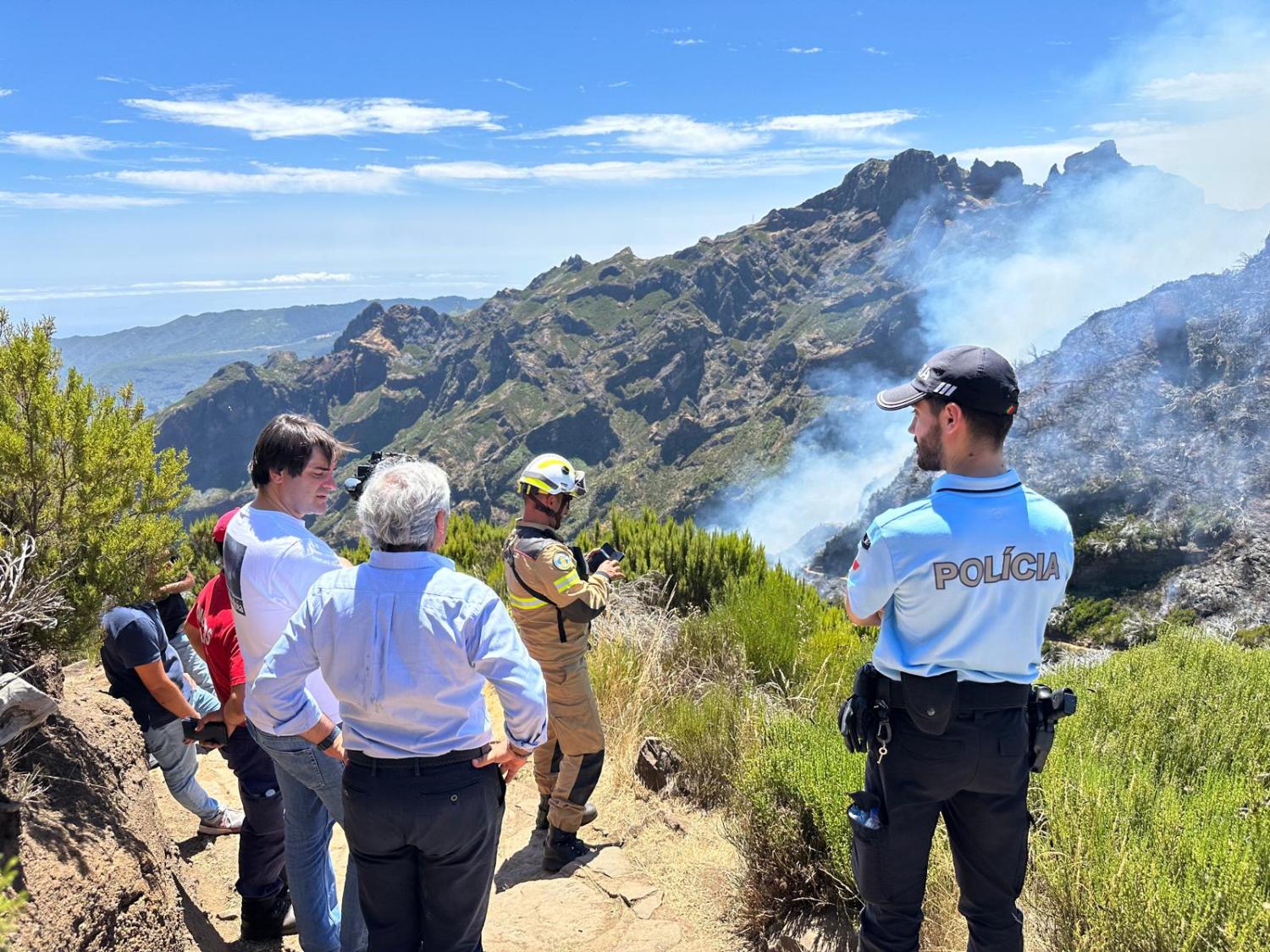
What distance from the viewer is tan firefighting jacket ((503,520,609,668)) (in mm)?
3682

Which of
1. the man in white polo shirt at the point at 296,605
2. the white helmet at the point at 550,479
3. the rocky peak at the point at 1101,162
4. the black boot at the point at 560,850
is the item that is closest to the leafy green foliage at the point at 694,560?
the black boot at the point at 560,850

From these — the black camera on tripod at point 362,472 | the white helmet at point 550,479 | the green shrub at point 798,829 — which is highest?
the black camera on tripod at point 362,472

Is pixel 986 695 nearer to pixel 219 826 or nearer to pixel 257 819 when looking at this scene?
pixel 257 819

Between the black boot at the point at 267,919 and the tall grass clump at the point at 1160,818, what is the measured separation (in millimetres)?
2967

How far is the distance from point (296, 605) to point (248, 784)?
0.98 meters

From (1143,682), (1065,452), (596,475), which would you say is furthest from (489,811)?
(596,475)

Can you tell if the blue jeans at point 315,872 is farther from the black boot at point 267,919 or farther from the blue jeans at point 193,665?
the blue jeans at point 193,665

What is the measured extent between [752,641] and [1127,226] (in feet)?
560

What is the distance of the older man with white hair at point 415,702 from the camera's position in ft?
7.33

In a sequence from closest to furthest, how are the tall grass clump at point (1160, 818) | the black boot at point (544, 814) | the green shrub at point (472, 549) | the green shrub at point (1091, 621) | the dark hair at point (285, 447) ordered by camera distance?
the tall grass clump at point (1160, 818) < the dark hair at point (285, 447) < the black boot at point (544, 814) < the green shrub at point (472, 549) < the green shrub at point (1091, 621)

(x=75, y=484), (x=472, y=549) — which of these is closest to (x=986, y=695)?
(x=75, y=484)

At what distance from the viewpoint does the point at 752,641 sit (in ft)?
19.7

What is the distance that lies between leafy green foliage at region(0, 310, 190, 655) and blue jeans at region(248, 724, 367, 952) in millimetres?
1390

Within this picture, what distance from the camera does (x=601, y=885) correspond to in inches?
151
